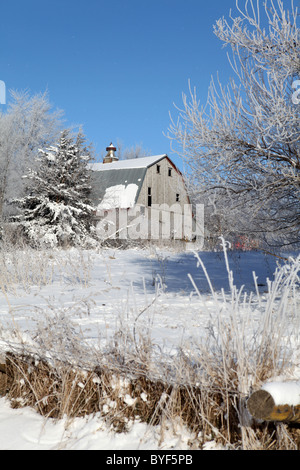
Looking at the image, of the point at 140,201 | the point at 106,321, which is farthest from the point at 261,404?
the point at 140,201

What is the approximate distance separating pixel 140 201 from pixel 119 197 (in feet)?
5.64

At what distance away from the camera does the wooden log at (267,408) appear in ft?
6.88

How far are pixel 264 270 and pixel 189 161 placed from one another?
194 inches

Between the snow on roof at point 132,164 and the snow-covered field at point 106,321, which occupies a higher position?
the snow on roof at point 132,164

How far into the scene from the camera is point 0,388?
3.61 metres

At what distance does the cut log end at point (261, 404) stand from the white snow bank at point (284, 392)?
3cm

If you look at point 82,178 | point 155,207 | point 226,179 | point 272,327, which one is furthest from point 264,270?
point 155,207

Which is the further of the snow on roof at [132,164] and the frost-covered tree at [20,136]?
the snow on roof at [132,164]

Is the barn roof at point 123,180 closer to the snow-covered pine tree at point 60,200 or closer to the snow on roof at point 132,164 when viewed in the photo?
the snow on roof at point 132,164

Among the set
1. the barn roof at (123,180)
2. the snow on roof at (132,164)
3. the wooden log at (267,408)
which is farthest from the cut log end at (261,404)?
the snow on roof at (132,164)

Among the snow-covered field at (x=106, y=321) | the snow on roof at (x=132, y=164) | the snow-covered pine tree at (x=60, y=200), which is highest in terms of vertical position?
the snow on roof at (x=132, y=164)

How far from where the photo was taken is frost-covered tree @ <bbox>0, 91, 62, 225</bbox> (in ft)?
67.7

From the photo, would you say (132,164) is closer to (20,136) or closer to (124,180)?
(124,180)
